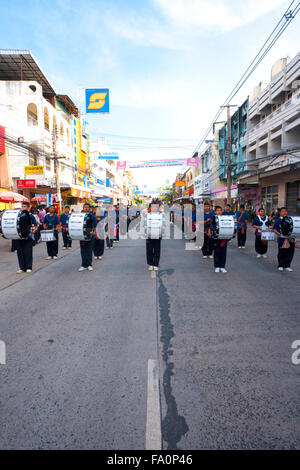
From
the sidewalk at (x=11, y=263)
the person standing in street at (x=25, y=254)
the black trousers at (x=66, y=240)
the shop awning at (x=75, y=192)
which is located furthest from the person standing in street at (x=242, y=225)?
the shop awning at (x=75, y=192)

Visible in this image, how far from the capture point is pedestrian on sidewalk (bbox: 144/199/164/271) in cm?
783

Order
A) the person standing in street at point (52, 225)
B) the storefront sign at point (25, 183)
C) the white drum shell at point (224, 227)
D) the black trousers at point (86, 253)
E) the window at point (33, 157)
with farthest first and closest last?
the window at point (33, 157), the storefront sign at point (25, 183), the person standing in street at point (52, 225), the black trousers at point (86, 253), the white drum shell at point (224, 227)

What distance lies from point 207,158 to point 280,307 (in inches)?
1601

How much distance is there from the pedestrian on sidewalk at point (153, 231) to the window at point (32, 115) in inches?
923

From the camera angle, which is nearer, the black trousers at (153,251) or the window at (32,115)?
the black trousers at (153,251)

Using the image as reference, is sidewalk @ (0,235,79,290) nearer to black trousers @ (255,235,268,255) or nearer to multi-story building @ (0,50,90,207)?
black trousers @ (255,235,268,255)

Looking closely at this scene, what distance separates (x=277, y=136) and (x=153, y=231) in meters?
17.9

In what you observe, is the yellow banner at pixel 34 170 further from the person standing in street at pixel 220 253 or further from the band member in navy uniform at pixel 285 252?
the band member in navy uniform at pixel 285 252

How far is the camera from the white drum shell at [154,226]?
782 cm

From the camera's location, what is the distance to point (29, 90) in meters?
26.0

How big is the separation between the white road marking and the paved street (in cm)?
4

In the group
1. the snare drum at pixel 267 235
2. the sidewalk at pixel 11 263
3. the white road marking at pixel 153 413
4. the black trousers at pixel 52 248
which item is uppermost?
the snare drum at pixel 267 235

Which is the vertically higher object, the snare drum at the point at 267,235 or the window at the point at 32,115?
the window at the point at 32,115
